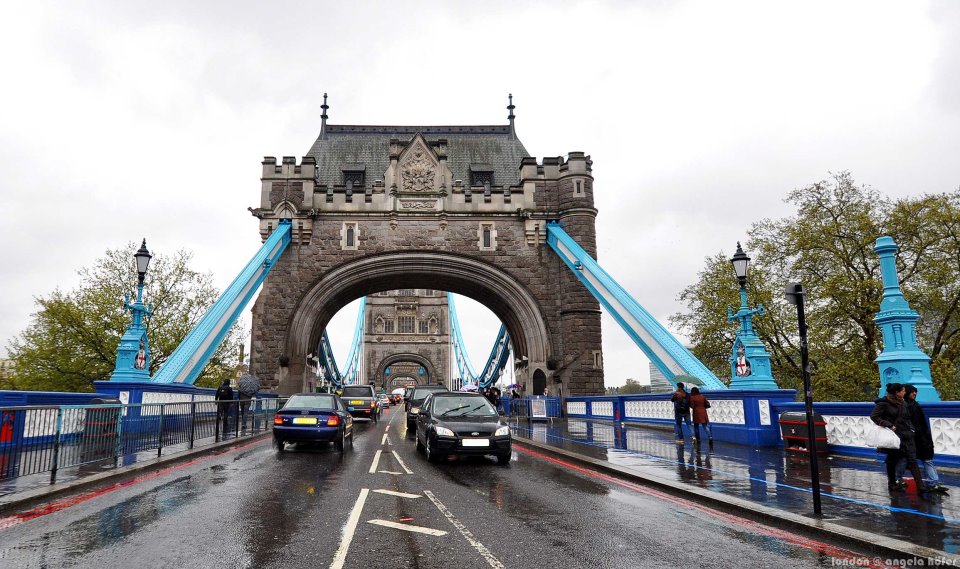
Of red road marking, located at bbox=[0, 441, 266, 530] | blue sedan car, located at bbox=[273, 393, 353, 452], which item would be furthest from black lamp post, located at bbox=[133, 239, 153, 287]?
red road marking, located at bbox=[0, 441, 266, 530]

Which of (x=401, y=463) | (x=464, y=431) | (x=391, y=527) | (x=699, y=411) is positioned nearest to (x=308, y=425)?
(x=401, y=463)

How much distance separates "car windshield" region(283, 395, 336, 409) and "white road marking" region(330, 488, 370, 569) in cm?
579

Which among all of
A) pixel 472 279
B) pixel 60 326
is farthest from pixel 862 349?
pixel 60 326

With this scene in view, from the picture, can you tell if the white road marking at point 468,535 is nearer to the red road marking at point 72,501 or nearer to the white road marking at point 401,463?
the white road marking at point 401,463

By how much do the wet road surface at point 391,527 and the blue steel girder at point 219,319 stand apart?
10.0 meters

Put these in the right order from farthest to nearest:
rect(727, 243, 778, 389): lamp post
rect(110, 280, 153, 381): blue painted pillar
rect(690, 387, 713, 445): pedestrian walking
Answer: rect(110, 280, 153, 381): blue painted pillar, rect(727, 243, 778, 389): lamp post, rect(690, 387, 713, 445): pedestrian walking

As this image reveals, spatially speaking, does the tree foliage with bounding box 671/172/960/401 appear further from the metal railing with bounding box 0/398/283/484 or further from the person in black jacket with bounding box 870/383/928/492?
the metal railing with bounding box 0/398/283/484

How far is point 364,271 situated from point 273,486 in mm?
19165

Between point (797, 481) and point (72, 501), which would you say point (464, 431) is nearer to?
point (797, 481)

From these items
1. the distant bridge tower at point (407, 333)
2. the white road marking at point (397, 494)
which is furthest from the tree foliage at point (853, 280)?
the distant bridge tower at point (407, 333)

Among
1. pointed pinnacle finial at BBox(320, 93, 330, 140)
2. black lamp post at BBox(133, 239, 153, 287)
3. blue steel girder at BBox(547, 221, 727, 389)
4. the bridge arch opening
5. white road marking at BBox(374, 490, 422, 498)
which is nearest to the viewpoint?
white road marking at BBox(374, 490, 422, 498)

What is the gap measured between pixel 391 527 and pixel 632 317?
17.4m

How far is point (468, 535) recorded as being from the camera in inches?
196

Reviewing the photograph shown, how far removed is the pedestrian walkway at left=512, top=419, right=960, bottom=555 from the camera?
5.15 metres
